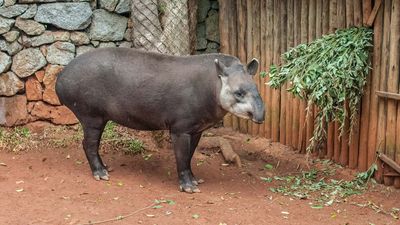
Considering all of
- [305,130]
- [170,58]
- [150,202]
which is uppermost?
[170,58]

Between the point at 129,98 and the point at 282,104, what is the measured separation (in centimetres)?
266

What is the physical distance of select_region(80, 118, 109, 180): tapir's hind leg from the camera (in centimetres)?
665

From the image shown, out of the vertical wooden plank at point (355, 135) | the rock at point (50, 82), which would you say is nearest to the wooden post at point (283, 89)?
the vertical wooden plank at point (355, 135)

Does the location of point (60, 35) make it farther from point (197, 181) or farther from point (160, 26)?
point (197, 181)

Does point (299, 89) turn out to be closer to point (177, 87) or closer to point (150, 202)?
point (177, 87)

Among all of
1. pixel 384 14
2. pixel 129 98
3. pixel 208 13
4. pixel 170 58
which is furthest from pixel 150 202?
pixel 208 13

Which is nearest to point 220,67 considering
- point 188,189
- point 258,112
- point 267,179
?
point 258,112

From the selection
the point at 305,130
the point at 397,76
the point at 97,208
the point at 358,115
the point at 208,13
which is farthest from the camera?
the point at 208,13

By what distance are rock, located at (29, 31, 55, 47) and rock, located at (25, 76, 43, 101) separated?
0.51 metres

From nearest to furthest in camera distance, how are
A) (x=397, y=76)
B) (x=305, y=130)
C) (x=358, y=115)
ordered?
(x=397, y=76) → (x=358, y=115) → (x=305, y=130)

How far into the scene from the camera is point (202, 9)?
29.7ft

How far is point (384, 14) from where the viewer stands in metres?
6.37

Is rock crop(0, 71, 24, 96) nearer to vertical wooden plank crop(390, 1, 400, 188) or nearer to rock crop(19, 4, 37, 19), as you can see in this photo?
rock crop(19, 4, 37, 19)

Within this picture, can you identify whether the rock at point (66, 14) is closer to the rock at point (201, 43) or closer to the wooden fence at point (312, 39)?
the rock at point (201, 43)
